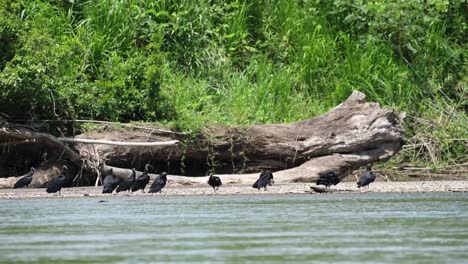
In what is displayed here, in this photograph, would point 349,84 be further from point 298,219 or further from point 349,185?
point 298,219

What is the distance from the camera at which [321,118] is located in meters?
20.0

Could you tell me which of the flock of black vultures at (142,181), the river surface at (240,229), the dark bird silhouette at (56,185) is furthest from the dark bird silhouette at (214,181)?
the dark bird silhouette at (56,185)

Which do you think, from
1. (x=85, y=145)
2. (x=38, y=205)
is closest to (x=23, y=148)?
(x=85, y=145)

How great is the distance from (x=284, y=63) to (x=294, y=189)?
22.9 feet

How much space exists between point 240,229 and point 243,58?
12862 mm

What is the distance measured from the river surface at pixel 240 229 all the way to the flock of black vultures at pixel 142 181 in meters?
0.27

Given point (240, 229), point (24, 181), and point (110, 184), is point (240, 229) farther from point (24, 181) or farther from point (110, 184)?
point (24, 181)

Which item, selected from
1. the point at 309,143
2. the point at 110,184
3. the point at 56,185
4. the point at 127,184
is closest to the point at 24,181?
the point at 56,185

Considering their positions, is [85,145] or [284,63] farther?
[284,63]

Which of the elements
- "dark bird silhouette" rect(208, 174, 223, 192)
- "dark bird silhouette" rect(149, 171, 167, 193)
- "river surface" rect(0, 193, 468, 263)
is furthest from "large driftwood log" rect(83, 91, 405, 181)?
"river surface" rect(0, 193, 468, 263)

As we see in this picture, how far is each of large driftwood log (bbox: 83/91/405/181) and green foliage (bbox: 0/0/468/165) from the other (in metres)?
0.49

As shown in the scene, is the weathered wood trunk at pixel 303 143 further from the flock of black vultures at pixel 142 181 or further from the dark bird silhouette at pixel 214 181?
the dark bird silhouette at pixel 214 181

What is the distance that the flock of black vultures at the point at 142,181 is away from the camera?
18219 millimetres

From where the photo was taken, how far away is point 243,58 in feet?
83.7
